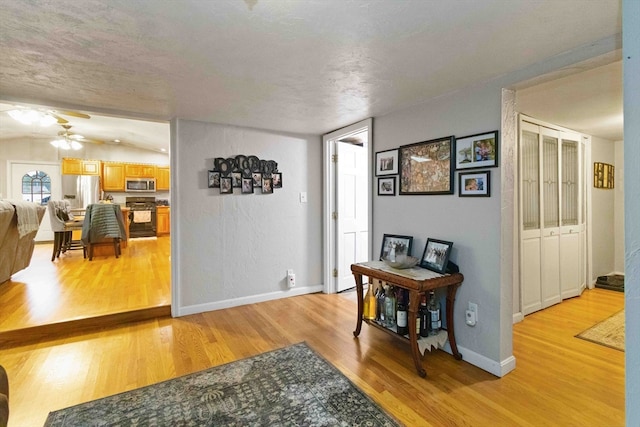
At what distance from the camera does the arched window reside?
687cm

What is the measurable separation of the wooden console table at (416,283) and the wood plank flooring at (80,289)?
2.23m

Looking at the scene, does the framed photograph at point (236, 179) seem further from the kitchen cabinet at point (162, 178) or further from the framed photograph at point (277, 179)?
the kitchen cabinet at point (162, 178)

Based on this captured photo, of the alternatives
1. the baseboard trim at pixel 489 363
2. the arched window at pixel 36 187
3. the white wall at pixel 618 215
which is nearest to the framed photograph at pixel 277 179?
the baseboard trim at pixel 489 363

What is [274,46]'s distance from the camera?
1.63 meters

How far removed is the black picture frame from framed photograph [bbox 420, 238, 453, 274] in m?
2.01

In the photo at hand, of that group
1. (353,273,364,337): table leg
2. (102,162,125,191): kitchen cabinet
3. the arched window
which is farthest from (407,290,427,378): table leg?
the arched window

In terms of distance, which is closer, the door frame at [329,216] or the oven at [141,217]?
the door frame at [329,216]

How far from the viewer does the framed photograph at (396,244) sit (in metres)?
2.60

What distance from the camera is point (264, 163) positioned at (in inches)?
137

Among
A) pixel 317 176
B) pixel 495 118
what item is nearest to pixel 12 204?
pixel 317 176

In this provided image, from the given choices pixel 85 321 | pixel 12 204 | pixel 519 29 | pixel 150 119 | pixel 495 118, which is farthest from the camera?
pixel 12 204

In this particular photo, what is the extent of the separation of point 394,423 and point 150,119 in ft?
10.5

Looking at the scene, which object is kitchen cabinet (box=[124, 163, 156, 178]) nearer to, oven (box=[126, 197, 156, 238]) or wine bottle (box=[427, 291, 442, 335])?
oven (box=[126, 197, 156, 238])

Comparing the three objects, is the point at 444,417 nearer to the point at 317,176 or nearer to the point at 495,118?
the point at 495,118
